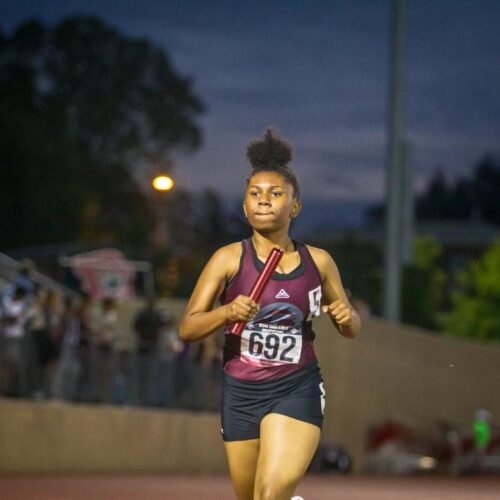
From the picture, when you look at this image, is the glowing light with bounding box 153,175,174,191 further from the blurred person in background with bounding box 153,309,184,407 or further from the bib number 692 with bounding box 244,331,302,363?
the blurred person in background with bounding box 153,309,184,407

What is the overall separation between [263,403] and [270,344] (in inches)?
12.4

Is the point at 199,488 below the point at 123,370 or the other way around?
below

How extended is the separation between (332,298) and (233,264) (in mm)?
614

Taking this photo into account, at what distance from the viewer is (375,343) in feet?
86.9

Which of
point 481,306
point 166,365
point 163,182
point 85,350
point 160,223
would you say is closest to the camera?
point 163,182

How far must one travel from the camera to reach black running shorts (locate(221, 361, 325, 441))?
28.3 feet

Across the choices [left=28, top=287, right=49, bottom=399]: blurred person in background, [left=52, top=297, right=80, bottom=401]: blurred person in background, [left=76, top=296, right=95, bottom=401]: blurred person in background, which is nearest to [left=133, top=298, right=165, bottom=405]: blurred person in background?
[left=76, top=296, right=95, bottom=401]: blurred person in background

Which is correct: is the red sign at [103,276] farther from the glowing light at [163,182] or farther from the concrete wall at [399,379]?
the glowing light at [163,182]

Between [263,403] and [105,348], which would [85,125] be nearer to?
[105,348]

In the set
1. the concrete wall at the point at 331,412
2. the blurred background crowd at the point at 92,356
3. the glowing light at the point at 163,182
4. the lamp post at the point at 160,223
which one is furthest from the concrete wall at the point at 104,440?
the lamp post at the point at 160,223

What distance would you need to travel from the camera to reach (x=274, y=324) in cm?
859

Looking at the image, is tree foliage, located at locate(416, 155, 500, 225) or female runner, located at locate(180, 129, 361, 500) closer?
female runner, located at locate(180, 129, 361, 500)

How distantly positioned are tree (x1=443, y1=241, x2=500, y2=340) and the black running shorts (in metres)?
68.7

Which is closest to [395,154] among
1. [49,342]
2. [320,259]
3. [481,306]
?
[49,342]
